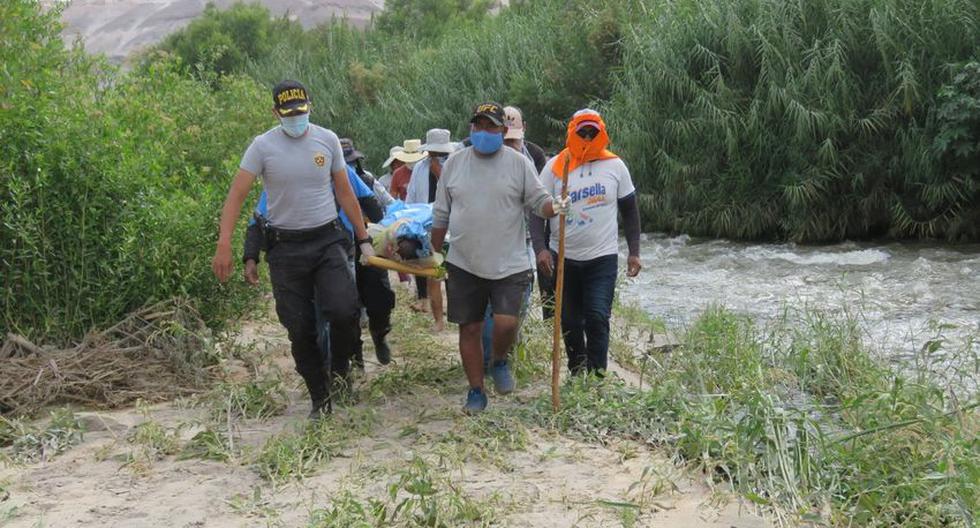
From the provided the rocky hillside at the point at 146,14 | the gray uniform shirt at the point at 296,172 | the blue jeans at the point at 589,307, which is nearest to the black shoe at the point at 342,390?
the gray uniform shirt at the point at 296,172

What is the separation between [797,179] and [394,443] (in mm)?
11585

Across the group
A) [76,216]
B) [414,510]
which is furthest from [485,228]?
[76,216]

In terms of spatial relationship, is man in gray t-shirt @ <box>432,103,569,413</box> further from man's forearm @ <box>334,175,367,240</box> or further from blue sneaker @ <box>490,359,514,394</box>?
man's forearm @ <box>334,175,367,240</box>

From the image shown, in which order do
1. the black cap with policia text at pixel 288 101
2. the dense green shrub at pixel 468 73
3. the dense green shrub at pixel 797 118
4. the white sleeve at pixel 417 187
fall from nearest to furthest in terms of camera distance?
the black cap with policia text at pixel 288 101, the white sleeve at pixel 417 187, the dense green shrub at pixel 797 118, the dense green shrub at pixel 468 73

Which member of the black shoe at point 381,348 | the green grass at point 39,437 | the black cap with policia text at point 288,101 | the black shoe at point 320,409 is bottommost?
the black shoe at point 381,348

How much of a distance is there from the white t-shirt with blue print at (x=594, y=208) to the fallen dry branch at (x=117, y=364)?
2.46 meters

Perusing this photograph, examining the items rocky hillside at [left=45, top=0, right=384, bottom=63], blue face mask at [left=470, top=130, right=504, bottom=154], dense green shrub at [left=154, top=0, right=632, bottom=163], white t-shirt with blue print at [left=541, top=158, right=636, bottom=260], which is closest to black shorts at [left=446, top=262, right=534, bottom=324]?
white t-shirt with blue print at [left=541, top=158, right=636, bottom=260]

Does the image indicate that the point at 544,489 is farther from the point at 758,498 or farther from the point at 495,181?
the point at 495,181

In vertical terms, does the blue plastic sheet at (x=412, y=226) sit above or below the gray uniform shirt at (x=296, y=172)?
below

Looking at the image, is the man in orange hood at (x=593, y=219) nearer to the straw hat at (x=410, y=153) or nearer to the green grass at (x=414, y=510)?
the green grass at (x=414, y=510)

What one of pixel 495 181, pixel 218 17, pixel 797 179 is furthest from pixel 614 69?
pixel 218 17

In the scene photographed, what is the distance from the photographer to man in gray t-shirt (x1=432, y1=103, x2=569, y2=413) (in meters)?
6.29

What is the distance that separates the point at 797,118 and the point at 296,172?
11117mm

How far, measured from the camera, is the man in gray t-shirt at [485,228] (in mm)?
6289
